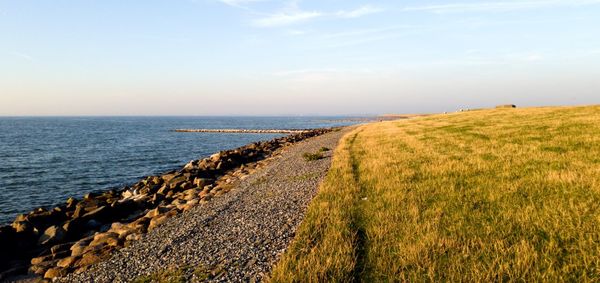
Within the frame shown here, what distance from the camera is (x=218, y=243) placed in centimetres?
841

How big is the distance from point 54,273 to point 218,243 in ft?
13.9

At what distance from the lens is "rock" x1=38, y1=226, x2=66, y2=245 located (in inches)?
467

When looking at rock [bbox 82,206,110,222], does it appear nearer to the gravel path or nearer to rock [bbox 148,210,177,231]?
rock [bbox 148,210,177,231]

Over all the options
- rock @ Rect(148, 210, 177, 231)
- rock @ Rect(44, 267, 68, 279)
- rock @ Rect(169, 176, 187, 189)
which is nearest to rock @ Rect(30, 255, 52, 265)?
rock @ Rect(44, 267, 68, 279)

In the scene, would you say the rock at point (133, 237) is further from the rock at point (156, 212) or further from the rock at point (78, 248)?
the rock at point (156, 212)

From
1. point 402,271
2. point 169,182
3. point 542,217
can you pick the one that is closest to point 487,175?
point 542,217

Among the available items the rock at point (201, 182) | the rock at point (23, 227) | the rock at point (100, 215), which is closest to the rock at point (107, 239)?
the rock at point (100, 215)

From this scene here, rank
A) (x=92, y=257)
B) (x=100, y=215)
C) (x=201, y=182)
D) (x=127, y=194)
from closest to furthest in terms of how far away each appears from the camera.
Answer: (x=92, y=257), (x=100, y=215), (x=201, y=182), (x=127, y=194)

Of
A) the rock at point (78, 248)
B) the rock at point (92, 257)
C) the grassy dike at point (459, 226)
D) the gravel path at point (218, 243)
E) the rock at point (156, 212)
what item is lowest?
the rock at point (78, 248)

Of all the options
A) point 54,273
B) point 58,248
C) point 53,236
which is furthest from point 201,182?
point 54,273

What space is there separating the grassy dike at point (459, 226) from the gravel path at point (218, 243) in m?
0.71

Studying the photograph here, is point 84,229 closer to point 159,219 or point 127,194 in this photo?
point 159,219

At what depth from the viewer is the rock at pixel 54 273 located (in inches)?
328

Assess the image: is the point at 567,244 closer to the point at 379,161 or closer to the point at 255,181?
the point at 379,161
